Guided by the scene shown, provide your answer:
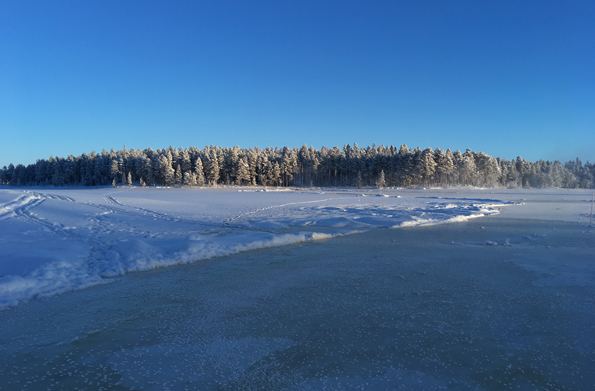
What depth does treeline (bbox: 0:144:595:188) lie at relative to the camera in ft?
268

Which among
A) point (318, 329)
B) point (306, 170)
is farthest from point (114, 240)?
point (306, 170)

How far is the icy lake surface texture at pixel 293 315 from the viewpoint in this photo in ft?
13.2

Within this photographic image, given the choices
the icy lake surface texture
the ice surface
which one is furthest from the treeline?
the ice surface

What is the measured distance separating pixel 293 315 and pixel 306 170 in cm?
→ 9894

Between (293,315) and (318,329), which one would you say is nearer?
(318,329)

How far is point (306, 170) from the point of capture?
104188mm

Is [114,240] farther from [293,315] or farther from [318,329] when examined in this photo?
[318,329]

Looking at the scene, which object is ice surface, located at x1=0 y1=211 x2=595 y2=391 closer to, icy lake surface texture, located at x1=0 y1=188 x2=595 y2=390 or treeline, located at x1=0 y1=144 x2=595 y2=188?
icy lake surface texture, located at x1=0 y1=188 x2=595 y2=390

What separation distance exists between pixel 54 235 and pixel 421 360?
520 inches

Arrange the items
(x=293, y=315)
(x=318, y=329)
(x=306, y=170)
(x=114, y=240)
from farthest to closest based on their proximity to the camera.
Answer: (x=306, y=170), (x=114, y=240), (x=293, y=315), (x=318, y=329)

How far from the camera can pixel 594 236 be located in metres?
13.2

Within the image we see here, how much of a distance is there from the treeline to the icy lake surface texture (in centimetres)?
6904

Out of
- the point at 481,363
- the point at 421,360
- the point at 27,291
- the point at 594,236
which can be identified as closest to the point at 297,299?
the point at 421,360

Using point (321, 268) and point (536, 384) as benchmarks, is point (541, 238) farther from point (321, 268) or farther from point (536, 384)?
point (536, 384)
